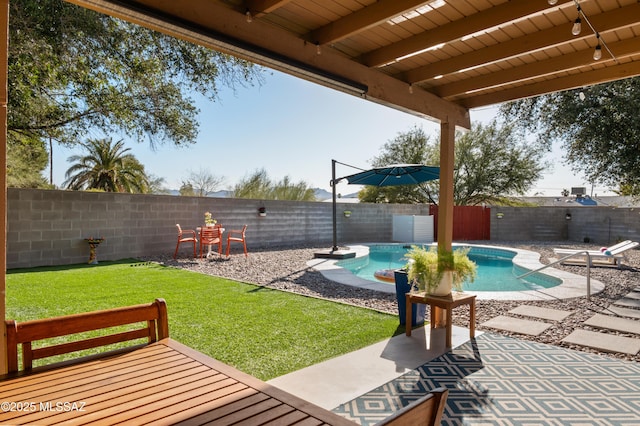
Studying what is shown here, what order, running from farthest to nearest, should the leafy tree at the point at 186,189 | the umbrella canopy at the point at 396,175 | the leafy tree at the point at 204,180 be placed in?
the leafy tree at the point at 204,180
the leafy tree at the point at 186,189
the umbrella canopy at the point at 396,175

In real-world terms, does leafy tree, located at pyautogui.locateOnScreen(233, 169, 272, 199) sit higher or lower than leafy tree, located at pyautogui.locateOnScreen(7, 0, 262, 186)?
lower

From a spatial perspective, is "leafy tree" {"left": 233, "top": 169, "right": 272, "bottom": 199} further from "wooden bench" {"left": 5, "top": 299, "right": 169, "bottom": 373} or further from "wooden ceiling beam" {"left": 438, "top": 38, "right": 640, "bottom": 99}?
"wooden bench" {"left": 5, "top": 299, "right": 169, "bottom": 373}

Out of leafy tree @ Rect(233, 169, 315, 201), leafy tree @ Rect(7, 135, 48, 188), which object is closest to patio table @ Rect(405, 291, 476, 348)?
leafy tree @ Rect(233, 169, 315, 201)

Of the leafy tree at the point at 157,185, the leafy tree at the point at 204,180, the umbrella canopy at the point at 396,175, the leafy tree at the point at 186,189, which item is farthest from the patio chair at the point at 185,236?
the leafy tree at the point at 157,185

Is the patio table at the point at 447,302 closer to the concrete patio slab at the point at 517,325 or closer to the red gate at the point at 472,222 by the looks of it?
the concrete patio slab at the point at 517,325

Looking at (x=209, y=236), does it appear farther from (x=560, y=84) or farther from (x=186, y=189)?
(x=186, y=189)

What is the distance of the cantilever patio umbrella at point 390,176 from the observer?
30.6 ft

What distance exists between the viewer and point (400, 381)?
9.07ft

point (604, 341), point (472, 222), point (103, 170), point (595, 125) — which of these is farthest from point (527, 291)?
point (103, 170)

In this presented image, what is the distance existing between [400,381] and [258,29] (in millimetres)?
2580

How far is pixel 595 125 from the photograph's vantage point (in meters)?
8.24

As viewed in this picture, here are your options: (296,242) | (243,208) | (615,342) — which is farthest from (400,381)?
(296,242)

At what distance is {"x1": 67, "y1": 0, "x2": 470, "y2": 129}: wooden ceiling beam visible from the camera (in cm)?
202

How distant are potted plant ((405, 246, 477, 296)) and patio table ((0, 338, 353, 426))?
2337mm
